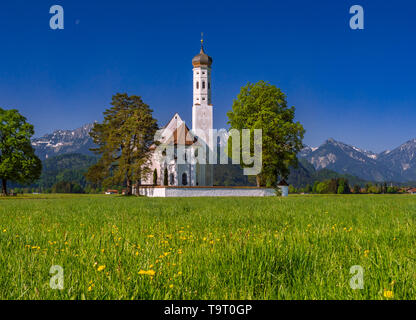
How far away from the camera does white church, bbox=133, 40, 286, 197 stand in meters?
43.9

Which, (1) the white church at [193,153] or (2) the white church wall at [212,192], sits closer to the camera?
(2) the white church wall at [212,192]

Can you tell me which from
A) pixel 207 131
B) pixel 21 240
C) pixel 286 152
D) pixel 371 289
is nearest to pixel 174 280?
pixel 371 289

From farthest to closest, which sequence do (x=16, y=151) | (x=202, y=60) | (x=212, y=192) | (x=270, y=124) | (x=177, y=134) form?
(x=202, y=60) → (x=177, y=134) → (x=16, y=151) → (x=212, y=192) → (x=270, y=124)

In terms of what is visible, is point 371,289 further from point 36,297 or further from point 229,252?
point 36,297

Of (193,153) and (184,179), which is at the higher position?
(193,153)

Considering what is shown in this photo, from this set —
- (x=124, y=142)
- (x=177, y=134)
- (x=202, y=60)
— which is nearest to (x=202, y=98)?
(x=202, y=60)

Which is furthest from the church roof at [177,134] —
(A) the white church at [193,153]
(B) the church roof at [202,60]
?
(B) the church roof at [202,60]

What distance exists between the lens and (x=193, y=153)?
56656 mm

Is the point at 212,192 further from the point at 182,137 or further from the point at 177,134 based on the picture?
the point at 177,134

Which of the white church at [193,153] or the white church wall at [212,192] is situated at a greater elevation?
the white church at [193,153]

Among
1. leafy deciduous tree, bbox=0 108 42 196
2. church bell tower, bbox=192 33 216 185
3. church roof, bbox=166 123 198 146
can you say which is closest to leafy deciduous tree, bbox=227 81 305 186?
church roof, bbox=166 123 198 146

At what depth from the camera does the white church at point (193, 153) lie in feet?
144

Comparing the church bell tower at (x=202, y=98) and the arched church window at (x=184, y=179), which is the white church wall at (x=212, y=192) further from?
→ the church bell tower at (x=202, y=98)
